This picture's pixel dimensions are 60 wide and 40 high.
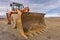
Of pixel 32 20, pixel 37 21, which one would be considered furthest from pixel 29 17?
pixel 37 21

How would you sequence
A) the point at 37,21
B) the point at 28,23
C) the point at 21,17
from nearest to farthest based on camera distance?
the point at 21,17, the point at 28,23, the point at 37,21

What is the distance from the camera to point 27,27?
16.0ft

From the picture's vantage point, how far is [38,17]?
5777mm

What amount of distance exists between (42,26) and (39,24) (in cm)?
20

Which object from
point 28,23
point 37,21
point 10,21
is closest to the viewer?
point 28,23

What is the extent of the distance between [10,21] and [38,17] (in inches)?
64.2

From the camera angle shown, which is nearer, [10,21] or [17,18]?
[17,18]

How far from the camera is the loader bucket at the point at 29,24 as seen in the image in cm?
471

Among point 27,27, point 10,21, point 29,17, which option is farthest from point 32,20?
point 10,21

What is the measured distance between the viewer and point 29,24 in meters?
5.08

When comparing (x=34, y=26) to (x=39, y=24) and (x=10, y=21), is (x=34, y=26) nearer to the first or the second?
(x=39, y=24)

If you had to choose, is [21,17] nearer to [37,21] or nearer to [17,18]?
[17,18]

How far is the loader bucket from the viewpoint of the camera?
4.71 metres

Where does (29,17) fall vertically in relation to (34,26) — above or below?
above
